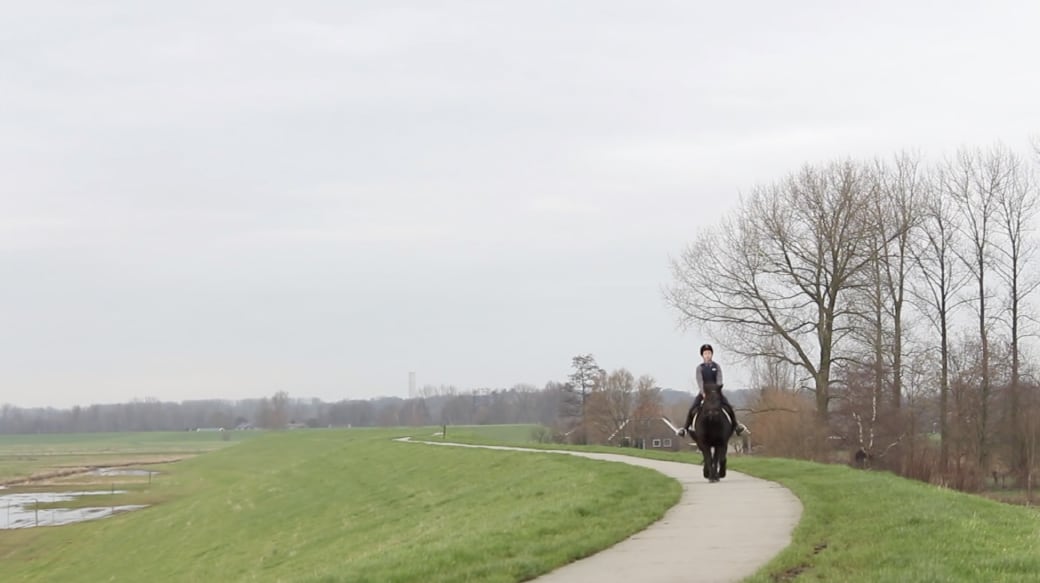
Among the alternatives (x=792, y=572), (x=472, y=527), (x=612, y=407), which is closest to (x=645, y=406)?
(x=612, y=407)

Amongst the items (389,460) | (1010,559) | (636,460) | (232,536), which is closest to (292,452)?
(389,460)

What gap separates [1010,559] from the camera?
10.1 m

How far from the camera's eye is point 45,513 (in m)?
69.2

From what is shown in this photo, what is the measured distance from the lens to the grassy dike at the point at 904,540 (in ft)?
32.4

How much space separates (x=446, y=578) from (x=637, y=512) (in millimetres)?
5703

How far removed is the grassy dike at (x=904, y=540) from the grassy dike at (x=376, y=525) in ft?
8.32

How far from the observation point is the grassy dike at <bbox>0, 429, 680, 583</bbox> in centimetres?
1359

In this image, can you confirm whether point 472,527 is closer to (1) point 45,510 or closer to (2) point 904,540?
(2) point 904,540

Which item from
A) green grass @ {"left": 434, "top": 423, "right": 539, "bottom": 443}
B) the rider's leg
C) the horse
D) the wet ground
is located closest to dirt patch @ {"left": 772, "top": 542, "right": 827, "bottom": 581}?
the horse

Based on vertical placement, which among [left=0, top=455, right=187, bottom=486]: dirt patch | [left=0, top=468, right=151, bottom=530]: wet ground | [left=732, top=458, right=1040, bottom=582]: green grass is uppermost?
[left=732, top=458, right=1040, bottom=582]: green grass

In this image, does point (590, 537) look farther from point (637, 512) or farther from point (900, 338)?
point (900, 338)

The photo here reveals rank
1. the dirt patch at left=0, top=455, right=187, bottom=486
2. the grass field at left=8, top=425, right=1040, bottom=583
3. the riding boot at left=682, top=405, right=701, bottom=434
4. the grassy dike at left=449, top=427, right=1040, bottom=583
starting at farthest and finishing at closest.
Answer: the dirt patch at left=0, top=455, right=187, bottom=486
the riding boot at left=682, top=405, right=701, bottom=434
the grass field at left=8, top=425, right=1040, bottom=583
the grassy dike at left=449, top=427, right=1040, bottom=583

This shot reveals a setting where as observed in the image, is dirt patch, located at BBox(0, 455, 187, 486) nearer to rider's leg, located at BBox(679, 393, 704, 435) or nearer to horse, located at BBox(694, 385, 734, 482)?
horse, located at BBox(694, 385, 734, 482)

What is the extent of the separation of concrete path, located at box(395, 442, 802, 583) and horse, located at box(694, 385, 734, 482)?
107 centimetres
